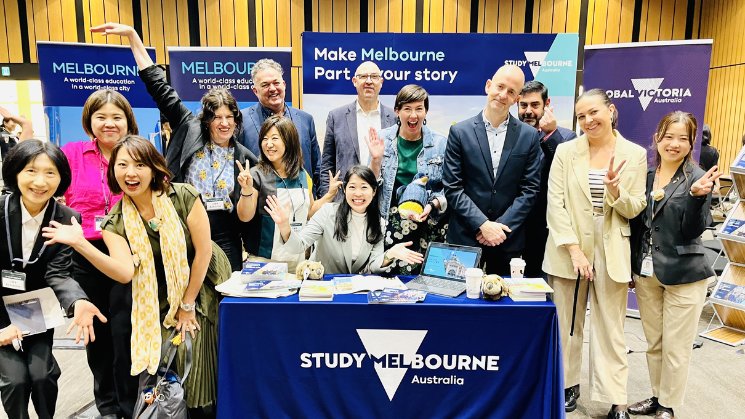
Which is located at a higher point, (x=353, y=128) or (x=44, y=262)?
(x=353, y=128)

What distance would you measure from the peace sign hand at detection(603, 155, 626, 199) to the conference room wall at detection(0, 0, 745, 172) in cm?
762

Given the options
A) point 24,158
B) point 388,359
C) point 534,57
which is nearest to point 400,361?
point 388,359

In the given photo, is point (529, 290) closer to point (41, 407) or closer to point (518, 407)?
point (518, 407)

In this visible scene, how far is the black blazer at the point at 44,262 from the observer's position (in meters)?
1.99

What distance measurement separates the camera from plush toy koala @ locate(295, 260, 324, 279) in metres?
2.38

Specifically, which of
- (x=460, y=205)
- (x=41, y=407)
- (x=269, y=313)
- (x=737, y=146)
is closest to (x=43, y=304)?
(x=41, y=407)

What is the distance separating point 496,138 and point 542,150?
442 mm

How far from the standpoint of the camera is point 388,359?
7.10 feet

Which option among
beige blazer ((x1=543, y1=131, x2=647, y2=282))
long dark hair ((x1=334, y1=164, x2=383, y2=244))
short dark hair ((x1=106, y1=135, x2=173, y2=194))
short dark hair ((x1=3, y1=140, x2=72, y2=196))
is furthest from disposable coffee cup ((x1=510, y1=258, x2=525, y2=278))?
short dark hair ((x1=3, y1=140, x2=72, y2=196))

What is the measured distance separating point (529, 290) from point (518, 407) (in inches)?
21.5

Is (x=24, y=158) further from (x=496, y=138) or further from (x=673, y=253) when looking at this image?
(x=673, y=253)

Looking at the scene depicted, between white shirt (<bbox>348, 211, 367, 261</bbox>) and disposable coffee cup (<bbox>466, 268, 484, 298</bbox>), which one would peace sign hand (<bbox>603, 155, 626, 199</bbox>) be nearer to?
disposable coffee cup (<bbox>466, 268, 484, 298</bbox>)

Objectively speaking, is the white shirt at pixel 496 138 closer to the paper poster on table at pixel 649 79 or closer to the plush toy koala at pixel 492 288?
the plush toy koala at pixel 492 288

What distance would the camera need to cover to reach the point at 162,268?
2.14 meters
